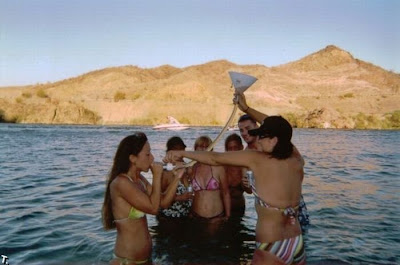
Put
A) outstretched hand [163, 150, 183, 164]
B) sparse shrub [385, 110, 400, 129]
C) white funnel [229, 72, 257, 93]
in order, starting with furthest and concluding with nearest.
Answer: sparse shrub [385, 110, 400, 129], white funnel [229, 72, 257, 93], outstretched hand [163, 150, 183, 164]

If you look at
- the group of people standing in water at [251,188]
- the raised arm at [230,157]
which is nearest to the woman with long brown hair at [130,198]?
the group of people standing in water at [251,188]

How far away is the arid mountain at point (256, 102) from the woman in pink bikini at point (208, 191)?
190 feet

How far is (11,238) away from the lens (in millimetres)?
7785

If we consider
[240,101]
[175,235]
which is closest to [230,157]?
[240,101]

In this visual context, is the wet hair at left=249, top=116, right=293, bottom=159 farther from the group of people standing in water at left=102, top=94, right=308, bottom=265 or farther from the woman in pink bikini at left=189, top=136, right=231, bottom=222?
the woman in pink bikini at left=189, top=136, right=231, bottom=222

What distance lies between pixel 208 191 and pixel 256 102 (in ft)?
233

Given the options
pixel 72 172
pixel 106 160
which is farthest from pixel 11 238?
pixel 106 160

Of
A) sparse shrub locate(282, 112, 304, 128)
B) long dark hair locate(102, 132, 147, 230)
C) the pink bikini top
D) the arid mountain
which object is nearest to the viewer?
long dark hair locate(102, 132, 147, 230)

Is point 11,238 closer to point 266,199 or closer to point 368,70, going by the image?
point 266,199

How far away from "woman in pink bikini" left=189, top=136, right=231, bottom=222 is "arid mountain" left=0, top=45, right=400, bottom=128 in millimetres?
57995

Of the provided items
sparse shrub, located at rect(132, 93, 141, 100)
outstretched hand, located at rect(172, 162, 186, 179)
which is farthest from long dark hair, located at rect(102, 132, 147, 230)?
sparse shrub, located at rect(132, 93, 141, 100)

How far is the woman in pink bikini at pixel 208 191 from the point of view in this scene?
737cm

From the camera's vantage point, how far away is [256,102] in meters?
77.4

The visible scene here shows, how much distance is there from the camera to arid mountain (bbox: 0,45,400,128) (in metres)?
67.2
